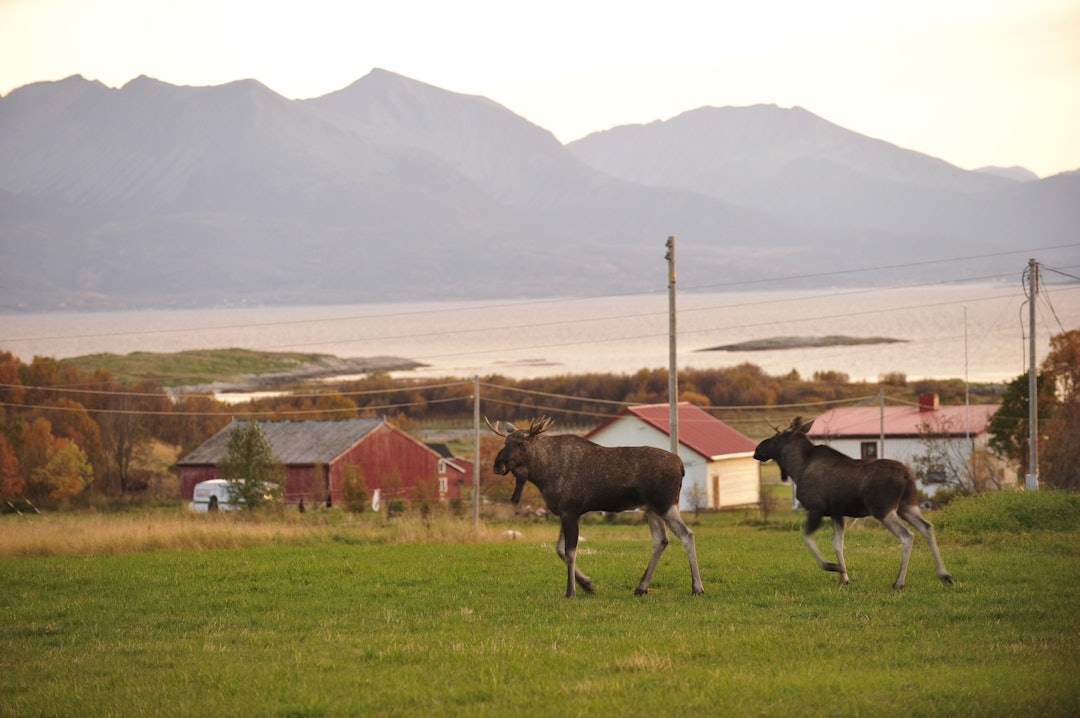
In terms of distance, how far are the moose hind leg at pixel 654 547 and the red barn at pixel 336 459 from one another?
52371mm

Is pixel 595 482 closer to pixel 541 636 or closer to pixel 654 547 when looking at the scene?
pixel 654 547

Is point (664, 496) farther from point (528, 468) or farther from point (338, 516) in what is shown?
point (338, 516)

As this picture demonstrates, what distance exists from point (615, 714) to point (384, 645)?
4110 mm

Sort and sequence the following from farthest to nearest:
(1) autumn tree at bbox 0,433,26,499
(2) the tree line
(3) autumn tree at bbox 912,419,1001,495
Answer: (1) autumn tree at bbox 0,433,26,499 → (2) the tree line → (3) autumn tree at bbox 912,419,1001,495

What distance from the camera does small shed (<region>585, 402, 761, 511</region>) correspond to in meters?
72.7

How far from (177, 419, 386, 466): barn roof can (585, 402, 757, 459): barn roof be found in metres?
14.4

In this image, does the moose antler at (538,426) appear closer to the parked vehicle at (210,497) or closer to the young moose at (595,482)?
the young moose at (595,482)

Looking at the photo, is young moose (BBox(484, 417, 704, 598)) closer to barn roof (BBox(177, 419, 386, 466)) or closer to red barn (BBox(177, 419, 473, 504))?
red barn (BBox(177, 419, 473, 504))

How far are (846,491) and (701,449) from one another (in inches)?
2187

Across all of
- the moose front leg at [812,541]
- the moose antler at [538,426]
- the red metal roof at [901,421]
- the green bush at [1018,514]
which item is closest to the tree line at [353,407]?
the red metal roof at [901,421]

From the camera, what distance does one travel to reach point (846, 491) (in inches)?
689

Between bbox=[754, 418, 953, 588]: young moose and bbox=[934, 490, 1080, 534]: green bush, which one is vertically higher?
bbox=[754, 418, 953, 588]: young moose

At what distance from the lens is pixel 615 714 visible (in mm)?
10438

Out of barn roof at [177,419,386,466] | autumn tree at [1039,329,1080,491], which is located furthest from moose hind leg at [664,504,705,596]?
barn roof at [177,419,386,466]
